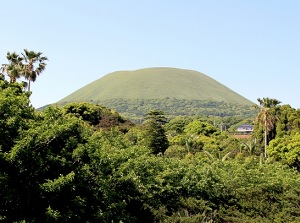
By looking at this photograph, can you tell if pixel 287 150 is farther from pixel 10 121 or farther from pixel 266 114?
pixel 10 121

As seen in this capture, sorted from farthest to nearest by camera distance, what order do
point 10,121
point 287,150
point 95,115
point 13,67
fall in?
point 95,115, point 287,150, point 13,67, point 10,121

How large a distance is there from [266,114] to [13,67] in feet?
91.4

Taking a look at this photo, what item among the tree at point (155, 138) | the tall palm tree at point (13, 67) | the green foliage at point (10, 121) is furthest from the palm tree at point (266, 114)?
the green foliage at point (10, 121)

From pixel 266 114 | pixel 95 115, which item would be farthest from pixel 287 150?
pixel 95 115

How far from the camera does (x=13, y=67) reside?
3572 centimetres

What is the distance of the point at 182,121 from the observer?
106m

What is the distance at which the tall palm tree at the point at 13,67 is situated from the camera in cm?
3512

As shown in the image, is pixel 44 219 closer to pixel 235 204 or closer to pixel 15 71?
pixel 235 204

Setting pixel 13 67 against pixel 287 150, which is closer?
pixel 13 67

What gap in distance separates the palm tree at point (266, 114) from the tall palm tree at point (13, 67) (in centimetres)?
2663

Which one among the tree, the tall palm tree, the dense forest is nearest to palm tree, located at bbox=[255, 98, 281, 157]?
the tree

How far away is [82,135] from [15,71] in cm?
2278

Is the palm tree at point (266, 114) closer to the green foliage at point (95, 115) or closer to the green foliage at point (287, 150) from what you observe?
the green foliage at point (287, 150)

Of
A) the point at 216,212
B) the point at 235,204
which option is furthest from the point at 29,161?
the point at 235,204
